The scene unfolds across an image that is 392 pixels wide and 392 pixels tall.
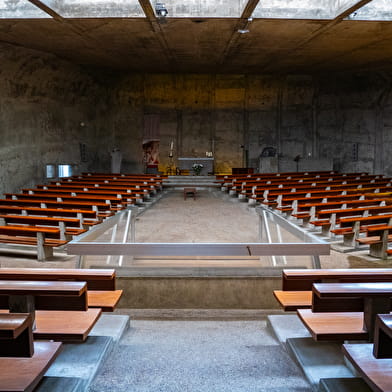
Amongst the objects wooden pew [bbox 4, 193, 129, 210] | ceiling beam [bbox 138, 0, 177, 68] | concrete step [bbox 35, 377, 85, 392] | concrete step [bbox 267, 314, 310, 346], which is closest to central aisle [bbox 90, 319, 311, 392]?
concrete step [bbox 267, 314, 310, 346]

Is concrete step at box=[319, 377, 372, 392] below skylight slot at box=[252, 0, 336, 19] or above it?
below

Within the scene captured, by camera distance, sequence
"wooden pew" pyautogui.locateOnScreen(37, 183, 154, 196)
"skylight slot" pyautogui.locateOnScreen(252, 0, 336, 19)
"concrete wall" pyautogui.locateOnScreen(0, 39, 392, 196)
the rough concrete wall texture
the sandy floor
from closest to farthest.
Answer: the sandy floor, "skylight slot" pyautogui.locateOnScreen(252, 0, 336, 19), "wooden pew" pyautogui.locateOnScreen(37, 183, 154, 196), the rough concrete wall texture, "concrete wall" pyautogui.locateOnScreen(0, 39, 392, 196)

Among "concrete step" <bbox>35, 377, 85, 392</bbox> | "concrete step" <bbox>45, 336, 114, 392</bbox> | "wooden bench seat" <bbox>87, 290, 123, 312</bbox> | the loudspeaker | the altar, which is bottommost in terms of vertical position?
"concrete step" <bbox>45, 336, 114, 392</bbox>

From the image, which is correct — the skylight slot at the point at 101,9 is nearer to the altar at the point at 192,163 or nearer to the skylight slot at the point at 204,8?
the skylight slot at the point at 204,8

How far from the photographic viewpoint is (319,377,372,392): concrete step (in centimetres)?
179

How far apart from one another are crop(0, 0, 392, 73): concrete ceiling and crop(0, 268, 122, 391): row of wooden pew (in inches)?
292

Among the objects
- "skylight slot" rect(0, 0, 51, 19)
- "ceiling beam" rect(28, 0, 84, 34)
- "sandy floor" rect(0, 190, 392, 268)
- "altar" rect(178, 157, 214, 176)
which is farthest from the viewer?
"altar" rect(178, 157, 214, 176)

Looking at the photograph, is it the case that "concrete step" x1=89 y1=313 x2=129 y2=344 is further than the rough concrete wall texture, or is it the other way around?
the rough concrete wall texture

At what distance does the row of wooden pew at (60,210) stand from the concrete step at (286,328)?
3584mm

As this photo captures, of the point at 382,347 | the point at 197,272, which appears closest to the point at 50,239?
the point at 197,272

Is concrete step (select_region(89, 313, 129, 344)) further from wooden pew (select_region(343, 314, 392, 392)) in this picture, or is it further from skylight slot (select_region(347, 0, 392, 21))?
skylight slot (select_region(347, 0, 392, 21))

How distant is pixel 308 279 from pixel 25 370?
178cm

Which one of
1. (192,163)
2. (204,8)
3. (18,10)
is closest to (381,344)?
(204,8)

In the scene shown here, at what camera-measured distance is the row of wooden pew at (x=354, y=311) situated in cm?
157
